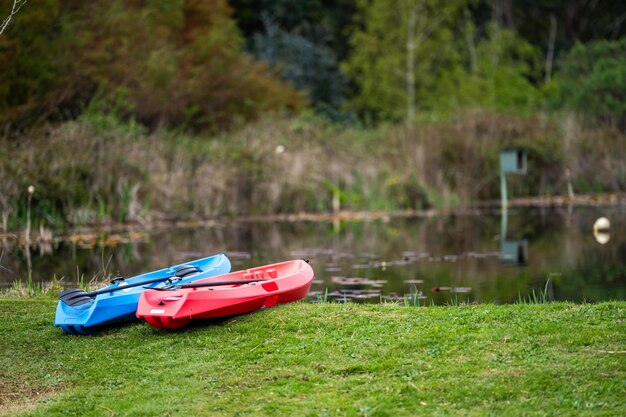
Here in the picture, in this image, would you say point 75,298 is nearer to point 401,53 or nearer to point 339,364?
point 339,364

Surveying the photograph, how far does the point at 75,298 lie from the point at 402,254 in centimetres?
865

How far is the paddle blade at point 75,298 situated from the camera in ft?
30.0

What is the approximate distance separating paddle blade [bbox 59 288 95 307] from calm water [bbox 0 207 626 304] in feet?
8.13

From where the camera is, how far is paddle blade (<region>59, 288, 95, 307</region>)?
9148 millimetres

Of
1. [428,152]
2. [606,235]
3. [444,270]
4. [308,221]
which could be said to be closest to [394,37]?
[428,152]

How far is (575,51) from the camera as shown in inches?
1534

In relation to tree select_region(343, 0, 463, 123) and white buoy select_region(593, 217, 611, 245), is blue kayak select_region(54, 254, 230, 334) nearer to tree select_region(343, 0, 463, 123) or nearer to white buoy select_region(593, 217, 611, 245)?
white buoy select_region(593, 217, 611, 245)

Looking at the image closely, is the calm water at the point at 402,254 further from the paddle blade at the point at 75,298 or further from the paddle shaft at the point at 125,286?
the paddle blade at the point at 75,298

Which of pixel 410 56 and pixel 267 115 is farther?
pixel 410 56

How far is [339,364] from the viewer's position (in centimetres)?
740

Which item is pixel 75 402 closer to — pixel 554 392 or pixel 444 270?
pixel 554 392

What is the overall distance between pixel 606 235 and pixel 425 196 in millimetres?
8424

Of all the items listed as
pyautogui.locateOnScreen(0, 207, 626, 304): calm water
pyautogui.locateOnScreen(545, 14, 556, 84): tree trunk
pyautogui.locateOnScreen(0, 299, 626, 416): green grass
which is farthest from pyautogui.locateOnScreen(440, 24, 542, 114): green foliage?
pyautogui.locateOnScreen(0, 299, 626, 416): green grass

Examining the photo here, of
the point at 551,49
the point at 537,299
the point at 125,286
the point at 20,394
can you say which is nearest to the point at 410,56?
the point at 551,49
